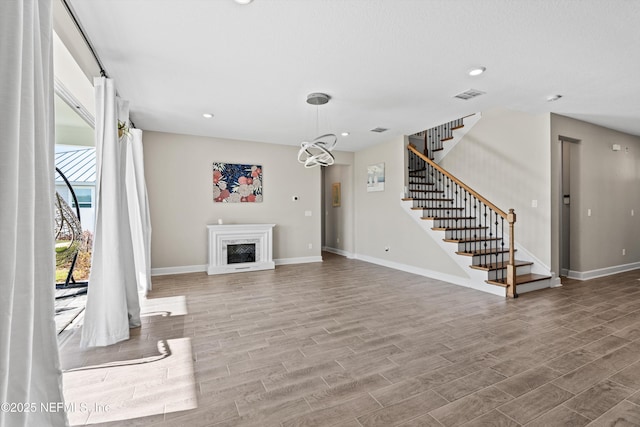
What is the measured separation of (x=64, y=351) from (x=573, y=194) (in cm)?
785

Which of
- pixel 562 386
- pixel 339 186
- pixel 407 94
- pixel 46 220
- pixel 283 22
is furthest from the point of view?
pixel 339 186

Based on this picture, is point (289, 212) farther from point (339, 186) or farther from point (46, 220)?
point (46, 220)

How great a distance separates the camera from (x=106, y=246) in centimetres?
299

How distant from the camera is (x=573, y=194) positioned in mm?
5699

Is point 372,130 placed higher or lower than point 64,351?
higher

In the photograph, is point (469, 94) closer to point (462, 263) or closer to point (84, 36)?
point (462, 263)

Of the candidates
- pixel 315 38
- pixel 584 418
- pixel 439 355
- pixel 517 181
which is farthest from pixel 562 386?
pixel 517 181

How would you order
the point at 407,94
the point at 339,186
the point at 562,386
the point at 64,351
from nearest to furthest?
the point at 562,386 < the point at 64,351 < the point at 407,94 < the point at 339,186

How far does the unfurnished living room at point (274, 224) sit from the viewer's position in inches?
73.5

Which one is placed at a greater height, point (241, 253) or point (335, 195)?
point (335, 195)

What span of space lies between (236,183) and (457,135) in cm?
507

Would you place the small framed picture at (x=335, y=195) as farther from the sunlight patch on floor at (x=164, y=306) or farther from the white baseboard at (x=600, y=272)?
the white baseboard at (x=600, y=272)

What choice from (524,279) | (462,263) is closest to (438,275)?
(462,263)

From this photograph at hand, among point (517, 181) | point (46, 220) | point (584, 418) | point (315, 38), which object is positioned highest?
point (315, 38)
